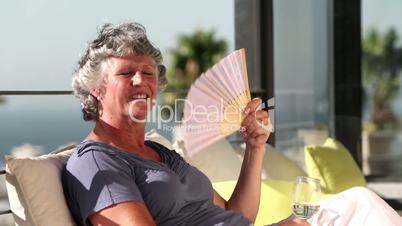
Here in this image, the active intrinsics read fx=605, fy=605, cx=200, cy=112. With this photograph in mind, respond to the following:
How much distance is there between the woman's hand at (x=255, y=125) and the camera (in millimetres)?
1851

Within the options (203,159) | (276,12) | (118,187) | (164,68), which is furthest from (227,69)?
(276,12)

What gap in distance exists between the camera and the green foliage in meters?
4.64

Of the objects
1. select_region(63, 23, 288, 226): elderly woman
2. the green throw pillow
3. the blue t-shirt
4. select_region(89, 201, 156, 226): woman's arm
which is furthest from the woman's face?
the green throw pillow

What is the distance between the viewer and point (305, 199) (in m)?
1.67

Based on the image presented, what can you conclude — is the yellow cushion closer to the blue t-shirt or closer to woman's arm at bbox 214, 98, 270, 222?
woman's arm at bbox 214, 98, 270, 222

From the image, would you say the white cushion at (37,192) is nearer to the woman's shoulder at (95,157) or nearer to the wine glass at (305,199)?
the woman's shoulder at (95,157)

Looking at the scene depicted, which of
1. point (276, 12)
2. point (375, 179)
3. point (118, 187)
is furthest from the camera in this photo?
point (375, 179)

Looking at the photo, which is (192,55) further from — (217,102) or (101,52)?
(101,52)

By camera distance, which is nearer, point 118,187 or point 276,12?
point 118,187

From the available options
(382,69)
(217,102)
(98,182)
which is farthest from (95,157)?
(382,69)

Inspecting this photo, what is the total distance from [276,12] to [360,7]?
2.24ft

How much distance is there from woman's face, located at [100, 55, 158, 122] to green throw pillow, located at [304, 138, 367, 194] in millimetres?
2027

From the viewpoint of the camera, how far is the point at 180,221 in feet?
5.56

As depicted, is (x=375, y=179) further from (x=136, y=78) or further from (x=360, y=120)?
(x=136, y=78)
